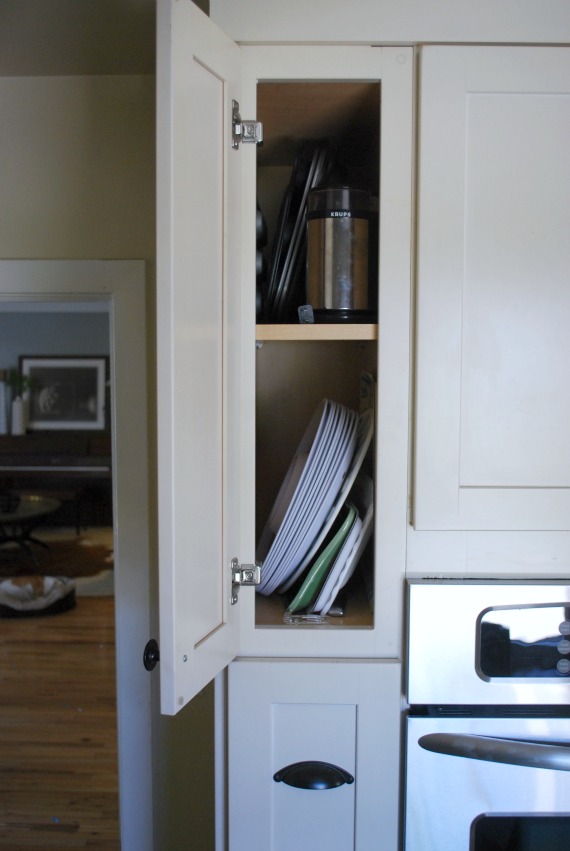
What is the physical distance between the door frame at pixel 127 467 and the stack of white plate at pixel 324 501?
0.60 meters

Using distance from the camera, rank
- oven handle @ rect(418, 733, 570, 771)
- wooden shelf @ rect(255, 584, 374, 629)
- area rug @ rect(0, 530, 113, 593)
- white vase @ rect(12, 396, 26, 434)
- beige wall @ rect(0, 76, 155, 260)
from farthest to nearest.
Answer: white vase @ rect(12, 396, 26, 434) < area rug @ rect(0, 530, 113, 593) < beige wall @ rect(0, 76, 155, 260) < wooden shelf @ rect(255, 584, 374, 629) < oven handle @ rect(418, 733, 570, 771)

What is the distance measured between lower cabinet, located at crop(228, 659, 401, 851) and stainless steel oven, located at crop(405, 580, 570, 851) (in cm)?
4

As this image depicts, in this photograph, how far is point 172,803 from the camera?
5.72 feet

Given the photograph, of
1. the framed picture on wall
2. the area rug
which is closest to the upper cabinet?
the area rug

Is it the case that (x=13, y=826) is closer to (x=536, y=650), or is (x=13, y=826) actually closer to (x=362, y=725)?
(x=362, y=725)

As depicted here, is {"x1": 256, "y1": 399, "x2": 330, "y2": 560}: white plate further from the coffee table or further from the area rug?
the coffee table

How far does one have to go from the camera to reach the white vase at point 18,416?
605 cm

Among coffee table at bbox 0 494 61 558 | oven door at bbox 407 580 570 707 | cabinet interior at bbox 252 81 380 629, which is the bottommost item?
A: coffee table at bbox 0 494 61 558

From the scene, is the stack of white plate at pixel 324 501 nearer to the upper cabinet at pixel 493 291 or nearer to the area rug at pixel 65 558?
the upper cabinet at pixel 493 291

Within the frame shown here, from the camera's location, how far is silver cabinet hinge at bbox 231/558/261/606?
101cm

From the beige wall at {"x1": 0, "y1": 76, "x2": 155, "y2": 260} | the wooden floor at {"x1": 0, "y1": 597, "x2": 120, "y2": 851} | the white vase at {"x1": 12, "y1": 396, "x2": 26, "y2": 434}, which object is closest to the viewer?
the beige wall at {"x1": 0, "y1": 76, "x2": 155, "y2": 260}

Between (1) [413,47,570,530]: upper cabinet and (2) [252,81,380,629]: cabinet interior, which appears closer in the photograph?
(1) [413,47,570,530]: upper cabinet

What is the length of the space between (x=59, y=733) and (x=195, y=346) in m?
3.06

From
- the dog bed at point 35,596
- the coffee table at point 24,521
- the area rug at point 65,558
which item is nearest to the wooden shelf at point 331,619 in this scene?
the dog bed at point 35,596
